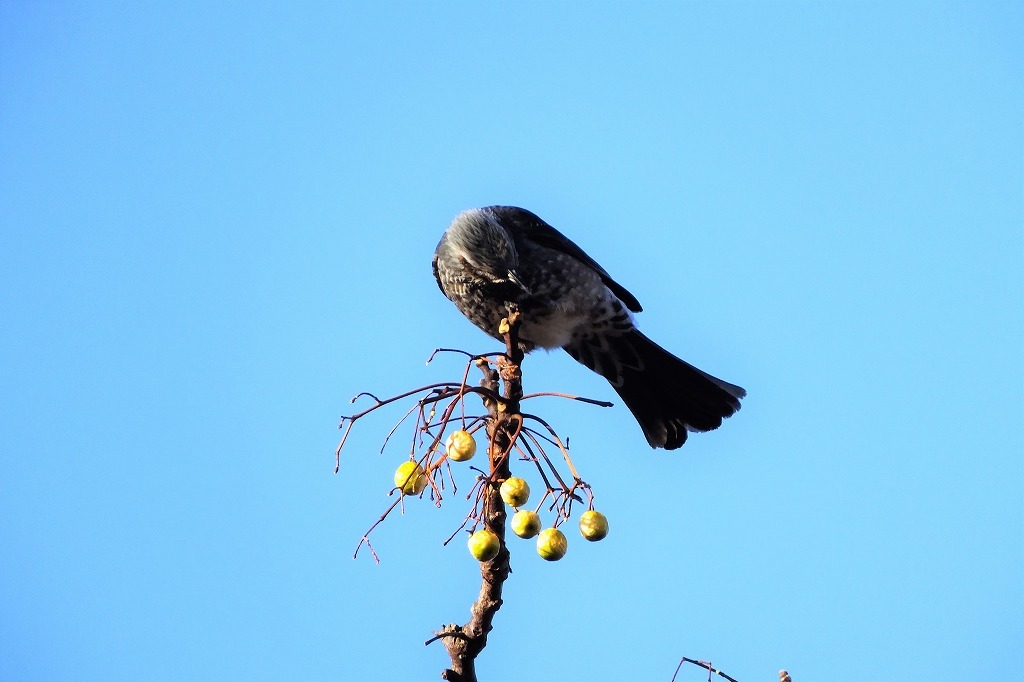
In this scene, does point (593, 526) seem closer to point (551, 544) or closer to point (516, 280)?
point (551, 544)

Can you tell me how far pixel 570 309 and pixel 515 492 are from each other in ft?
10.7

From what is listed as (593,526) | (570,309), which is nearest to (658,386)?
(570,309)

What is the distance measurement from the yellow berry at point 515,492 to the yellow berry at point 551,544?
14cm

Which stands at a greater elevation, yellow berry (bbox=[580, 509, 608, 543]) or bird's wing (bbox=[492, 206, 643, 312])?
bird's wing (bbox=[492, 206, 643, 312])

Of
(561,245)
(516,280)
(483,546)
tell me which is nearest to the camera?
(483,546)

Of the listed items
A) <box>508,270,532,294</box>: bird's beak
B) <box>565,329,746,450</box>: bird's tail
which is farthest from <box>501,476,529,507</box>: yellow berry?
<box>565,329,746,450</box>: bird's tail

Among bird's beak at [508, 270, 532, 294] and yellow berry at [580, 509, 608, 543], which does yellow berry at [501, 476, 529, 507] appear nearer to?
yellow berry at [580, 509, 608, 543]

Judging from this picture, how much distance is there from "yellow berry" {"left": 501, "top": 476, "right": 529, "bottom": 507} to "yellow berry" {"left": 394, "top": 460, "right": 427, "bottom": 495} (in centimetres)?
34

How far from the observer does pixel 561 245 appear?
20.0 feet

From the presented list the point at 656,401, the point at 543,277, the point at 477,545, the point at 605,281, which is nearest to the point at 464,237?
the point at 543,277

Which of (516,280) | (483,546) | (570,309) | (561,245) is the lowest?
(483,546)

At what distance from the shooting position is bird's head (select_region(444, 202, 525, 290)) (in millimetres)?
5555

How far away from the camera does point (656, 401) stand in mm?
6070

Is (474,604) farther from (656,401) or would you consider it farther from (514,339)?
(656,401)
